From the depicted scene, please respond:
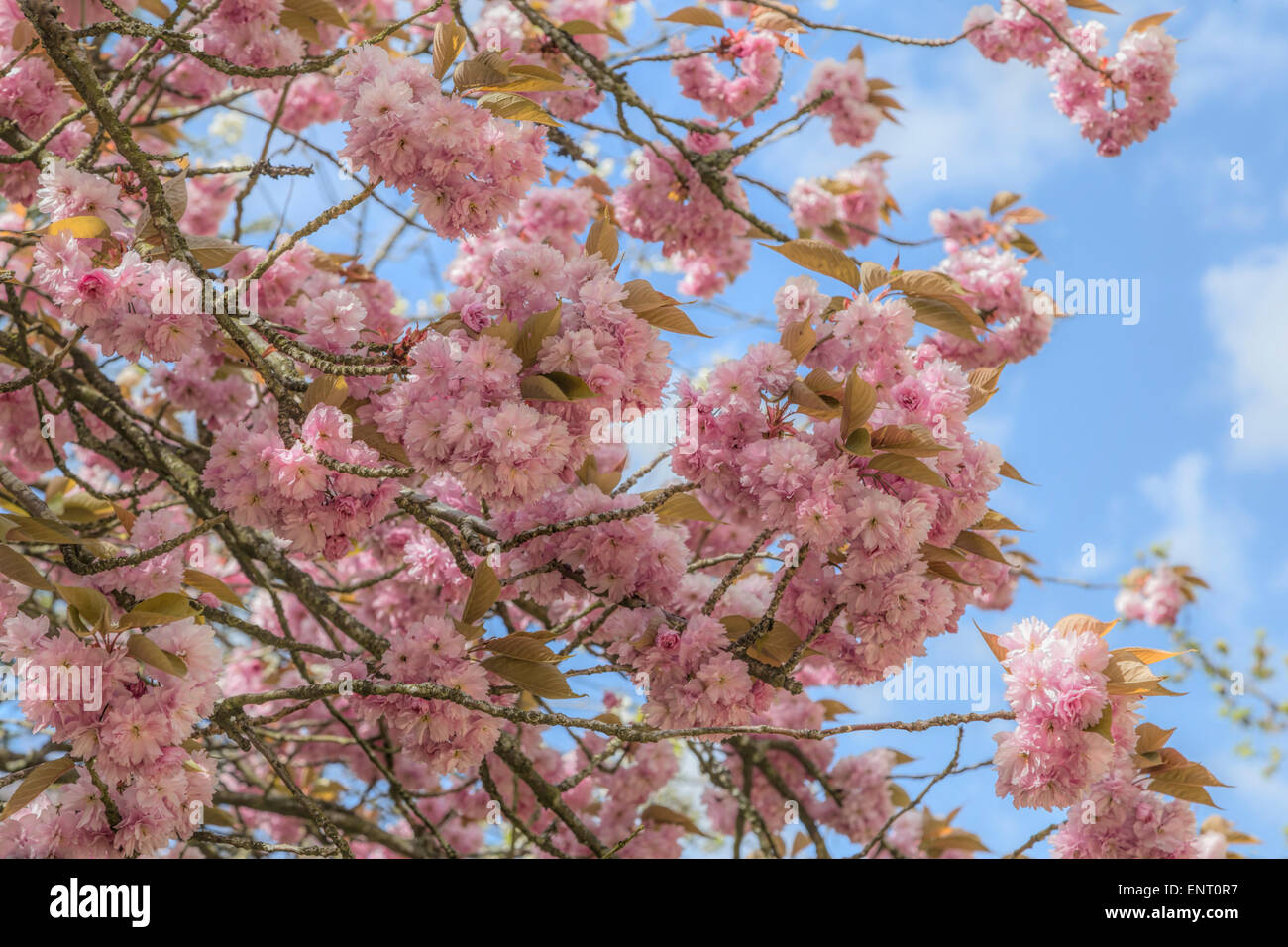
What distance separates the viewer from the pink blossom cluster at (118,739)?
61.7 inches

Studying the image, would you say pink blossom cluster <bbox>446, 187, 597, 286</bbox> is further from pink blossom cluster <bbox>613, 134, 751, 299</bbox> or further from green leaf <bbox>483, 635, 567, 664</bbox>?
green leaf <bbox>483, 635, 567, 664</bbox>

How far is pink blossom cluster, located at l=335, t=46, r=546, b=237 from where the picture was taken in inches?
68.7

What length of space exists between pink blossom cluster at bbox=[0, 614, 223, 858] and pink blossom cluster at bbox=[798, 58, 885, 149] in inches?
124

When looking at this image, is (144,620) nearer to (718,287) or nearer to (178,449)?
(178,449)

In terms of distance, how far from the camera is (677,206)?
3.44m

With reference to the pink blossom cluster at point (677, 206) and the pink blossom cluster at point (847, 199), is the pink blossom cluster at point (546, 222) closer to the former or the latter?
the pink blossom cluster at point (677, 206)

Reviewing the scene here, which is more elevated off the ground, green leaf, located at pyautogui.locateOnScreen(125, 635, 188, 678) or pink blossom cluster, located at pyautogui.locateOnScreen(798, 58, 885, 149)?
pink blossom cluster, located at pyautogui.locateOnScreen(798, 58, 885, 149)

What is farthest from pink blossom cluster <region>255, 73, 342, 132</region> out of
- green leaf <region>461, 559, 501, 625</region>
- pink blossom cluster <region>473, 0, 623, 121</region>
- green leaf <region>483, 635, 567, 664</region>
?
green leaf <region>483, 635, 567, 664</region>

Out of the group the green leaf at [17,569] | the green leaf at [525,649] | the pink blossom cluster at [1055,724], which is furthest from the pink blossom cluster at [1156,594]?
the green leaf at [17,569]

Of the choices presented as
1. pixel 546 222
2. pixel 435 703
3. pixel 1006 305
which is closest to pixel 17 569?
pixel 435 703

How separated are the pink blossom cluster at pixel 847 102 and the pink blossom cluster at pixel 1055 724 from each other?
2663 millimetres

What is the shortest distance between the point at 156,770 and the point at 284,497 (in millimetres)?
502

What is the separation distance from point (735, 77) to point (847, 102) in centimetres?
46
